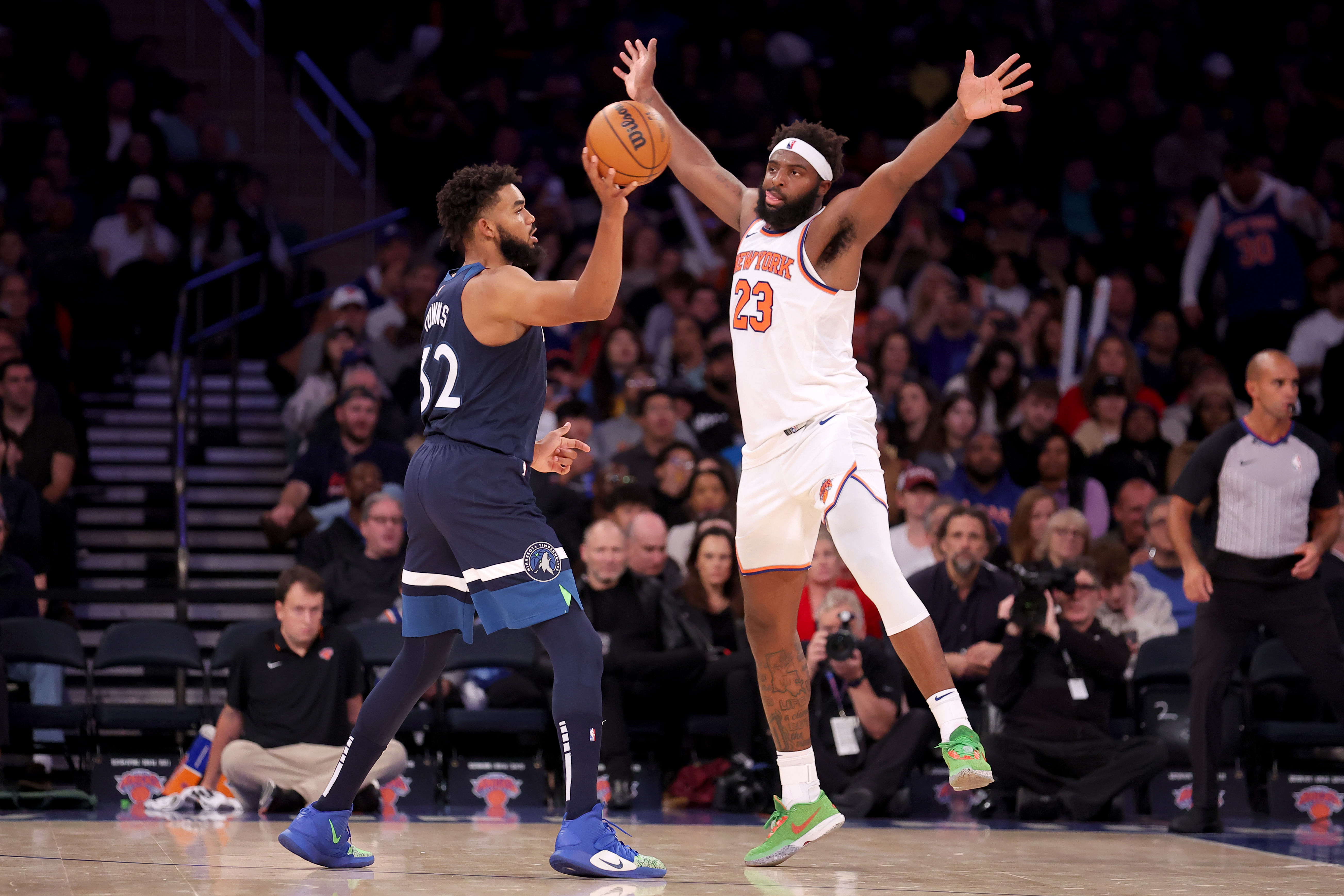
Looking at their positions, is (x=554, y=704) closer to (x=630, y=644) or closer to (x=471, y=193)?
(x=471, y=193)

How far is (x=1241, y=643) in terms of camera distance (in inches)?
316

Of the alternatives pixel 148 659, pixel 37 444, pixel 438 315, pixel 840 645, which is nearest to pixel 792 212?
pixel 438 315

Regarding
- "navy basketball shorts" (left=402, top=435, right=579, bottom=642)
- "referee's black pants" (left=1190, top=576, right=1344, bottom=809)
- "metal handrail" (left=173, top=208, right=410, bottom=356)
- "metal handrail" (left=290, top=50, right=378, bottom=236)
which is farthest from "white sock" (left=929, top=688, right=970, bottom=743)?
"metal handrail" (left=290, top=50, right=378, bottom=236)

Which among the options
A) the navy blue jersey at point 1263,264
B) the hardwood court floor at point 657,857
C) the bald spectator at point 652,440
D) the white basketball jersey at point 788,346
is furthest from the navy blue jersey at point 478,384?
the navy blue jersey at point 1263,264

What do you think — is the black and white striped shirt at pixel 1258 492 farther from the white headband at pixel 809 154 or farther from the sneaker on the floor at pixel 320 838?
the sneaker on the floor at pixel 320 838

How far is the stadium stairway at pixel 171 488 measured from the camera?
11.8 meters

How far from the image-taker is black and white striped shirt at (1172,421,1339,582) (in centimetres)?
802

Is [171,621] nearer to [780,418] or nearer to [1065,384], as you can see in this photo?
[780,418]

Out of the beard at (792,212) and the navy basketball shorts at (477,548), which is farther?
the beard at (792,212)

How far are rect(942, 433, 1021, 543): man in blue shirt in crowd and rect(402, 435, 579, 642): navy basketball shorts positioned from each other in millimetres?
6143

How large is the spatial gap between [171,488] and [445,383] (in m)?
7.61

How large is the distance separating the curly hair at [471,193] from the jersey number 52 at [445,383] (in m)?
0.44

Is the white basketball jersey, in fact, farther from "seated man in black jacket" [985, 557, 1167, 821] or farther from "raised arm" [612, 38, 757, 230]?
"seated man in black jacket" [985, 557, 1167, 821]

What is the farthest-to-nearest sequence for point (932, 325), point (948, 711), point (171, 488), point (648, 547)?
point (932, 325) → point (171, 488) → point (648, 547) → point (948, 711)
